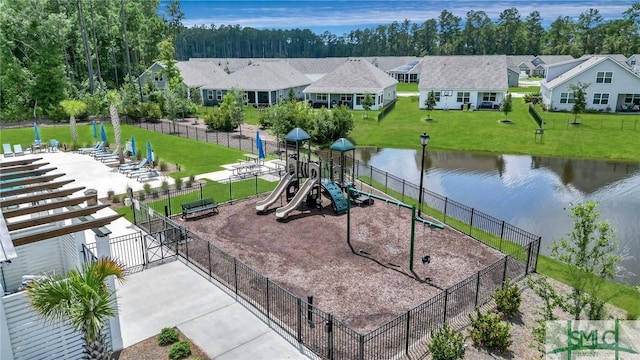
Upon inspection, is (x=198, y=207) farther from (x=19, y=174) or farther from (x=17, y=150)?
(x=17, y=150)

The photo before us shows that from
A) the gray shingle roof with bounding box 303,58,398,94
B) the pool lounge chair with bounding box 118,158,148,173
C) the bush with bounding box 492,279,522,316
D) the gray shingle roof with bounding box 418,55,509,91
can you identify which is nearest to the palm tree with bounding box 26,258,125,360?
the bush with bounding box 492,279,522,316

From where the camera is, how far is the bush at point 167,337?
1069 centimetres

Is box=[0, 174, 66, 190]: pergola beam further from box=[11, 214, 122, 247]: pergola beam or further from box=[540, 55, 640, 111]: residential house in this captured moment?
box=[540, 55, 640, 111]: residential house

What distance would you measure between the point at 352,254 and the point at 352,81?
142 feet

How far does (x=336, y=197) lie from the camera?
2003cm

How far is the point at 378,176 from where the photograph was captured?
27797mm

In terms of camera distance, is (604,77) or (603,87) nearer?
(604,77)

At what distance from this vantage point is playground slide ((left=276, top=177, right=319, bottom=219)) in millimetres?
19016

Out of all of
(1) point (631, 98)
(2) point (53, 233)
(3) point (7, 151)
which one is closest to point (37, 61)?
(3) point (7, 151)

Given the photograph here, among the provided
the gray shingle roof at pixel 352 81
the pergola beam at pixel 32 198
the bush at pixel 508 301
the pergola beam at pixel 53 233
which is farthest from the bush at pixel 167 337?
the gray shingle roof at pixel 352 81

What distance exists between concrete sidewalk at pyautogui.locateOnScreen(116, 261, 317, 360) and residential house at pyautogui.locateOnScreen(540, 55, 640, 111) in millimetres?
51016

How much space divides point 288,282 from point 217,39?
7769 inches

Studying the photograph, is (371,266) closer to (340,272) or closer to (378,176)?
(340,272)

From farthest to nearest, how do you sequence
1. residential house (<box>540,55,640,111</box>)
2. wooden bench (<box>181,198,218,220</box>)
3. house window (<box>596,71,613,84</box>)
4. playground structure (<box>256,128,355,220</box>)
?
house window (<box>596,71,613,84</box>)
residential house (<box>540,55,640,111</box>)
playground structure (<box>256,128,355,220</box>)
wooden bench (<box>181,198,218,220</box>)
